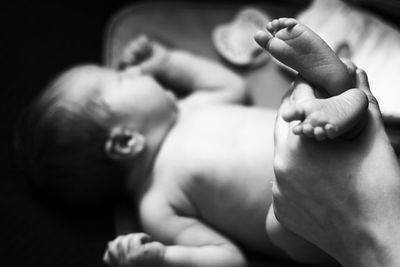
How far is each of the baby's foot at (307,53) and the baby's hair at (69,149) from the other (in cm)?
44

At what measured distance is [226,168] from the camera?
37.3 inches

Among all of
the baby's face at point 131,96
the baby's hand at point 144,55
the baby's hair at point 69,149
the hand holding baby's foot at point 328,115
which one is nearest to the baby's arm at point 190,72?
the baby's hand at point 144,55

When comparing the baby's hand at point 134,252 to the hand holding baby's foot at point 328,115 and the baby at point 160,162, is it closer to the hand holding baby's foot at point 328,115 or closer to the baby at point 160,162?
the baby at point 160,162

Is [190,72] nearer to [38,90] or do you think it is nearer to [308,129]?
[38,90]

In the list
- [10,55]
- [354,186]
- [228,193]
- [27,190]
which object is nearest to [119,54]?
[10,55]

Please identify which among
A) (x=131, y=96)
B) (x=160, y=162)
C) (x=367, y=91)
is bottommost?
(x=160, y=162)

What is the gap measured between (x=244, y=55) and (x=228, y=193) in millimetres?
409

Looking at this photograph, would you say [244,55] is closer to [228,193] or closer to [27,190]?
[228,193]

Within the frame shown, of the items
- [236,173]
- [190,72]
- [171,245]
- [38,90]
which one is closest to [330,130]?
[236,173]

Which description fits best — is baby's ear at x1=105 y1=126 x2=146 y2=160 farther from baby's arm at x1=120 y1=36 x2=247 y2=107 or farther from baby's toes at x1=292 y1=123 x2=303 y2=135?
baby's toes at x1=292 y1=123 x2=303 y2=135

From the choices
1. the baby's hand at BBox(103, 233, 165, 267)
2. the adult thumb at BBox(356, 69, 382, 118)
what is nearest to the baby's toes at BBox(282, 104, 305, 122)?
the adult thumb at BBox(356, 69, 382, 118)

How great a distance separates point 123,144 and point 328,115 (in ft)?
1.71

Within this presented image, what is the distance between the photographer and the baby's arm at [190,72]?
46.1 inches

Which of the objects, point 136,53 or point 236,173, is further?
point 136,53
